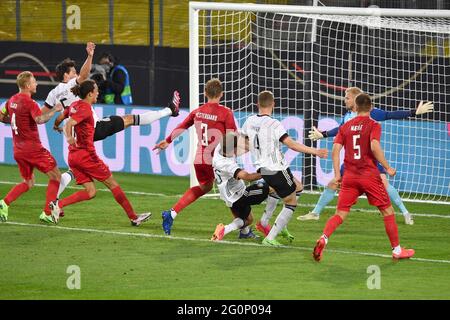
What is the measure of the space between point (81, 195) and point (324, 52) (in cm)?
680

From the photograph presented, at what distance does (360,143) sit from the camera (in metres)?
12.1

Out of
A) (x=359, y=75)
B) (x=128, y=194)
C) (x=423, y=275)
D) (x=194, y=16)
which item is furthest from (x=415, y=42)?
(x=423, y=275)

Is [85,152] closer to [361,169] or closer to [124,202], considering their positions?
[124,202]

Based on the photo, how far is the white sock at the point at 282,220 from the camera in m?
12.9

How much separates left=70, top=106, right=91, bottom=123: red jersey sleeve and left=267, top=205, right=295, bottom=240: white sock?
281 centimetres

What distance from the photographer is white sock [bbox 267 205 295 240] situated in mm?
12867

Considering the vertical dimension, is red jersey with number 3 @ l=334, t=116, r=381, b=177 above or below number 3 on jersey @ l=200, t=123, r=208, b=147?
above

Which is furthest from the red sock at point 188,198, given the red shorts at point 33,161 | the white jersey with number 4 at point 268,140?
the red shorts at point 33,161

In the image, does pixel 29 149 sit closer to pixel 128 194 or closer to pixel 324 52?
pixel 128 194

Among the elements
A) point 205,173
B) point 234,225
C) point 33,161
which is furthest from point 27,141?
point 234,225

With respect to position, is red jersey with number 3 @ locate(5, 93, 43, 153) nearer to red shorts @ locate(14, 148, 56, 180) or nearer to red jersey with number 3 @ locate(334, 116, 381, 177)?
red shorts @ locate(14, 148, 56, 180)

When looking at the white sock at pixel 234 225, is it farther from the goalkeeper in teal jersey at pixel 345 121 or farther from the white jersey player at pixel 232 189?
the goalkeeper in teal jersey at pixel 345 121

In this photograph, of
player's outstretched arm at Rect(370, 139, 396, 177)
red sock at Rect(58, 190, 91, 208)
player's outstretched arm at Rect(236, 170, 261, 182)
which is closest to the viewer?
player's outstretched arm at Rect(370, 139, 396, 177)

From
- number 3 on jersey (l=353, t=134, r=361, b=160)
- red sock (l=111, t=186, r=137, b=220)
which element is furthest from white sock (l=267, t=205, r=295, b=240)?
red sock (l=111, t=186, r=137, b=220)
